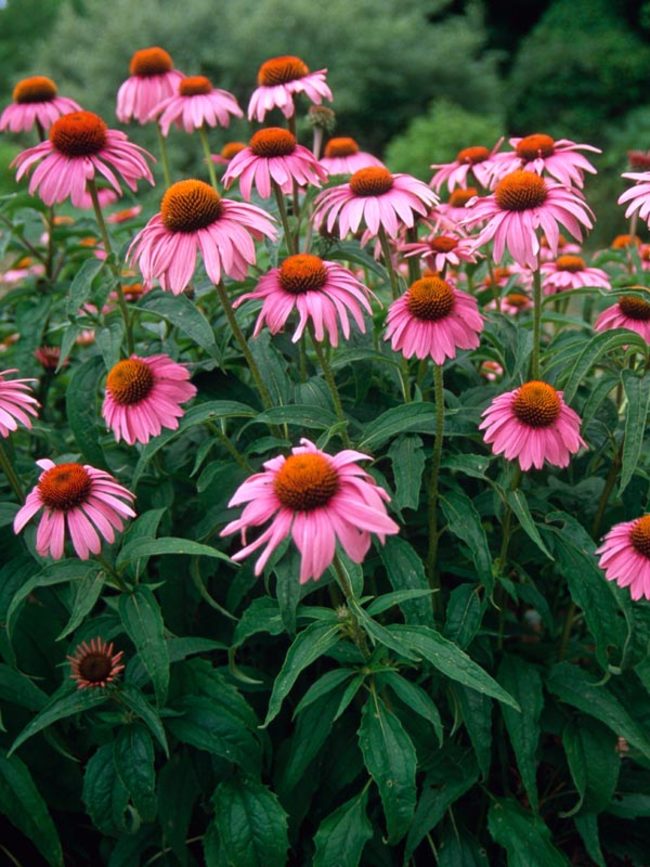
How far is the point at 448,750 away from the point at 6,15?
1587 cm

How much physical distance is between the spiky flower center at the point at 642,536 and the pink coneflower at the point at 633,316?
0.44 m

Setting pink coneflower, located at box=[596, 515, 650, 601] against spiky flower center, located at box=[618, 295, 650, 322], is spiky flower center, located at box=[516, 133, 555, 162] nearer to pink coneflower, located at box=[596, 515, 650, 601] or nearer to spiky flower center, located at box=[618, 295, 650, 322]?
spiky flower center, located at box=[618, 295, 650, 322]

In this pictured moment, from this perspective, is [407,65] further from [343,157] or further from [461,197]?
[461,197]

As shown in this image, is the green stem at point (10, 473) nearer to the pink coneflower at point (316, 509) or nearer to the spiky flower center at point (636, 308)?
the pink coneflower at point (316, 509)

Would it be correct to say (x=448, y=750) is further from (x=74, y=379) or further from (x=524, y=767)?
(x=74, y=379)

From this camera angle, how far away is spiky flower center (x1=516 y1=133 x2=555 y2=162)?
84.4 inches

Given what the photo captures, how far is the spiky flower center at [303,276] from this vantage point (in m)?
1.78

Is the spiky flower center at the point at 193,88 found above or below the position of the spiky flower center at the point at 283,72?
below

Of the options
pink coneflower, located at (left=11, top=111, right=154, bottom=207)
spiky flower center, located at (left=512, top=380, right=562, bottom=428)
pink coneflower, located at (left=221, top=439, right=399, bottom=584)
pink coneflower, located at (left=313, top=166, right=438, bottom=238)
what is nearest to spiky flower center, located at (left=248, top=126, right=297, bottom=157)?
pink coneflower, located at (left=313, top=166, right=438, bottom=238)

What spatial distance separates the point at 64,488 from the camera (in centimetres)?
169

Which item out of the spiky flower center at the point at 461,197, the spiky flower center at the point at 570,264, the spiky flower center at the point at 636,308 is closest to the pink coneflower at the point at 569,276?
the spiky flower center at the point at 570,264

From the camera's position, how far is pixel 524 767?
6.24ft

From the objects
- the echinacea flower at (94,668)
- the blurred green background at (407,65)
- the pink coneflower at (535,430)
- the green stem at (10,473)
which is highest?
the pink coneflower at (535,430)

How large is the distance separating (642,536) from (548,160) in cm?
86
